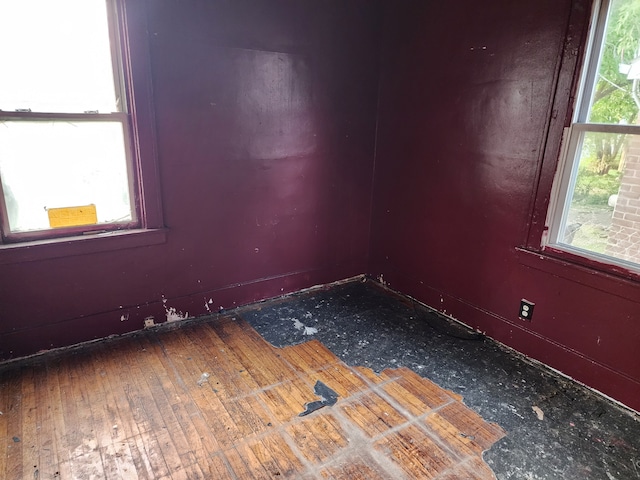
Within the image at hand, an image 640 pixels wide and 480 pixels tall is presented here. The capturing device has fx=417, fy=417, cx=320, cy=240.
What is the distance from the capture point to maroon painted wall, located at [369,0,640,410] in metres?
2.30

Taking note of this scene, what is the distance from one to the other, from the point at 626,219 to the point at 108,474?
2763 mm

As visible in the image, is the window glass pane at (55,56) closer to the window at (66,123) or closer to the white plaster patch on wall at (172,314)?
the window at (66,123)

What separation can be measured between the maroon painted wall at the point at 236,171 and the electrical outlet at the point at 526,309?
1542 millimetres

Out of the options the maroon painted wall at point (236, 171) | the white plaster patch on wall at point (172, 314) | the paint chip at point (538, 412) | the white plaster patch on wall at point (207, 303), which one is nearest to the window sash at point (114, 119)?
the maroon painted wall at point (236, 171)

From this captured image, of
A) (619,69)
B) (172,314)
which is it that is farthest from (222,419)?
(619,69)

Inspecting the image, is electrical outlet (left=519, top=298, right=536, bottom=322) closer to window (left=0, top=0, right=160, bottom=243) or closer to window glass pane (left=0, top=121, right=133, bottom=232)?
window (left=0, top=0, right=160, bottom=243)

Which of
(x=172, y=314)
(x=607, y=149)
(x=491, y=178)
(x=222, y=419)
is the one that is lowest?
(x=222, y=419)

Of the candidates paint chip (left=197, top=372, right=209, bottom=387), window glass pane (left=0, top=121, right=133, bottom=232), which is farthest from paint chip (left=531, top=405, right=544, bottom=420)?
window glass pane (left=0, top=121, right=133, bottom=232)

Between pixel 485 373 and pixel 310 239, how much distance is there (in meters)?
1.68

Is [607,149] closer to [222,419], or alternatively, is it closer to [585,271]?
[585,271]

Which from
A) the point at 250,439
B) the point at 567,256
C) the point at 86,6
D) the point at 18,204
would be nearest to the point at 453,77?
the point at 567,256

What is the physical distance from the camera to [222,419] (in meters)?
2.12

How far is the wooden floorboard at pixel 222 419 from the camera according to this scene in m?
1.84

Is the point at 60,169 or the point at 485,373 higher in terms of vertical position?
the point at 60,169
